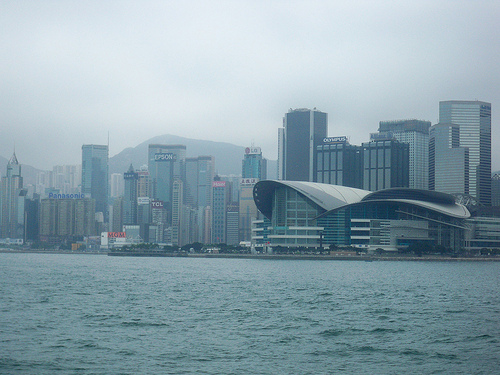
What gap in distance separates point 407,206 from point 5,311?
12101 cm

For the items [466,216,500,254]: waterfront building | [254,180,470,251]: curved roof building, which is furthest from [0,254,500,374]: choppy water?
[466,216,500,254]: waterfront building

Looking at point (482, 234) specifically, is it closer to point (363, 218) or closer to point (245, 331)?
point (363, 218)

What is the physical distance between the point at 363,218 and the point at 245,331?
4778 inches

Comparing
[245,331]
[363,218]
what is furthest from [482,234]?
[245,331]

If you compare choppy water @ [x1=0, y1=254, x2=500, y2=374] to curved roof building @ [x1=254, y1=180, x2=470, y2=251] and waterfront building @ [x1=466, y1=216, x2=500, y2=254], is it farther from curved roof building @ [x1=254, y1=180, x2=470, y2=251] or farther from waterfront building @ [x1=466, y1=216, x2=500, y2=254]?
waterfront building @ [x1=466, y1=216, x2=500, y2=254]

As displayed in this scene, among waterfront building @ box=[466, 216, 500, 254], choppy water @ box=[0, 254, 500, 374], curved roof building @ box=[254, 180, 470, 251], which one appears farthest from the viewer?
waterfront building @ box=[466, 216, 500, 254]

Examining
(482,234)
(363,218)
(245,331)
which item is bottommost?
(245,331)

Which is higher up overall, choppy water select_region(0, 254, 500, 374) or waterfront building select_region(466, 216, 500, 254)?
waterfront building select_region(466, 216, 500, 254)

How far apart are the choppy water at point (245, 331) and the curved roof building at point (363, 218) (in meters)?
92.5

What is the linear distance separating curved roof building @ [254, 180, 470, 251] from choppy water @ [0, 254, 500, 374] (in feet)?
303

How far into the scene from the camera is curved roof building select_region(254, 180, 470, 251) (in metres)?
151

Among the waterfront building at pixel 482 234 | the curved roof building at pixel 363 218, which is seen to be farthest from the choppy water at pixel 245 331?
the waterfront building at pixel 482 234

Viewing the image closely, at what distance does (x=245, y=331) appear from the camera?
112 ft

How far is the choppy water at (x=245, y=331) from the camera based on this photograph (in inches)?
1038
